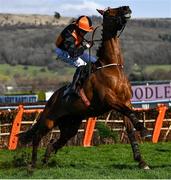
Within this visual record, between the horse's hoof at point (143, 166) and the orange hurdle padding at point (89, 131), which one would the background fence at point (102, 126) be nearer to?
the orange hurdle padding at point (89, 131)

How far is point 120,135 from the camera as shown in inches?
664

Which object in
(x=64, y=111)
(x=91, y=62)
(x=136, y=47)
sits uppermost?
(x=136, y=47)

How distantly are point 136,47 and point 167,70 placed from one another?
2633 centimetres

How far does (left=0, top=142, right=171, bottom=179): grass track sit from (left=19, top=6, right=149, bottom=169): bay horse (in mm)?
410

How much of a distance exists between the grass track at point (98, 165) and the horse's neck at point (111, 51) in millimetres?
1724

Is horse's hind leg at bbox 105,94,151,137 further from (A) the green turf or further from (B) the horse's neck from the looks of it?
(A) the green turf

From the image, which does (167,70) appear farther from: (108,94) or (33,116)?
(108,94)

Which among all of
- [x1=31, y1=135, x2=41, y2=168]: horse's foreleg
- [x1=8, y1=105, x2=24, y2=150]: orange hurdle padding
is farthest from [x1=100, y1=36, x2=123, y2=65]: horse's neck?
[x1=8, y1=105, x2=24, y2=150]: orange hurdle padding

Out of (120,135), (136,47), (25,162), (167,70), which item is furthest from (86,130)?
(136,47)

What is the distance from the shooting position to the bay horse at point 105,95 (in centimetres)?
959

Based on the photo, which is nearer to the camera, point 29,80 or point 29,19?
point 29,80

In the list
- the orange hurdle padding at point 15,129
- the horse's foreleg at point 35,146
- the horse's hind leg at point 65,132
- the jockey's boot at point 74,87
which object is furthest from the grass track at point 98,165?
the orange hurdle padding at point 15,129

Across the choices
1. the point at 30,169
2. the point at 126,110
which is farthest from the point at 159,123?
the point at 30,169

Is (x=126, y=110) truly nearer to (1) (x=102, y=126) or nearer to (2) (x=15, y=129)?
(2) (x=15, y=129)
